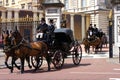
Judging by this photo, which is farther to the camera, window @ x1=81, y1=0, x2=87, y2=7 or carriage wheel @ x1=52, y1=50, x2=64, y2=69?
window @ x1=81, y1=0, x2=87, y2=7

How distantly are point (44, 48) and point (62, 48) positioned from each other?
155cm

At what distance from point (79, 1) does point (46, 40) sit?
51713 mm

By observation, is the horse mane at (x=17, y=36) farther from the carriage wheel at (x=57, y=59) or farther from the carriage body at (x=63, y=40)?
the carriage body at (x=63, y=40)

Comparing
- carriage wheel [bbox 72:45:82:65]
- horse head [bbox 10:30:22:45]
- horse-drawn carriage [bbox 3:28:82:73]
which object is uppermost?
horse head [bbox 10:30:22:45]

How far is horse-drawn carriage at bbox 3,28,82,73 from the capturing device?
16.0 metres

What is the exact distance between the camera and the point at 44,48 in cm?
1700

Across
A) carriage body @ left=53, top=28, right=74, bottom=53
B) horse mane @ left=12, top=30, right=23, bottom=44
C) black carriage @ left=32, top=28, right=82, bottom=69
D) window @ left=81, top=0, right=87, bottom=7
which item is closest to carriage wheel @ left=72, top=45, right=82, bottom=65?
black carriage @ left=32, top=28, right=82, bottom=69

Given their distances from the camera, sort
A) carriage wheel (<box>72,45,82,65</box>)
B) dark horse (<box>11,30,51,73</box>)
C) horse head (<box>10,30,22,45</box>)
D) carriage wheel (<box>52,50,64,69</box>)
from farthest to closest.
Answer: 1. carriage wheel (<box>72,45,82,65</box>)
2. carriage wheel (<box>52,50,64,69</box>)
3. dark horse (<box>11,30,51,73</box>)
4. horse head (<box>10,30,22,45</box>)

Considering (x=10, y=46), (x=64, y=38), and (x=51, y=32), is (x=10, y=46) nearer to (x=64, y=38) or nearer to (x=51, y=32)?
(x=51, y=32)

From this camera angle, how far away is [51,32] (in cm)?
1752

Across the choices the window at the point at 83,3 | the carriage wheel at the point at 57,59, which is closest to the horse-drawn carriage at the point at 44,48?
the carriage wheel at the point at 57,59

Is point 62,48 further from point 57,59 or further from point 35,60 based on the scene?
point 35,60

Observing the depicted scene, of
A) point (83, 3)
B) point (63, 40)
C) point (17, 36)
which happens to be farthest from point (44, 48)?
point (83, 3)

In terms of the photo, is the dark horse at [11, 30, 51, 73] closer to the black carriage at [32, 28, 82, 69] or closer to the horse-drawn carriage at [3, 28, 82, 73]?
the horse-drawn carriage at [3, 28, 82, 73]
